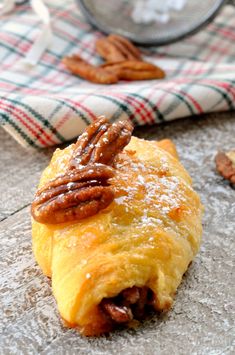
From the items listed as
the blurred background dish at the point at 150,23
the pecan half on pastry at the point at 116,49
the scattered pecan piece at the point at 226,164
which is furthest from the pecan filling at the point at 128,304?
the blurred background dish at the point at 150,23

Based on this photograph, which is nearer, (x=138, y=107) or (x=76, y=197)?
(x=76, y=197)

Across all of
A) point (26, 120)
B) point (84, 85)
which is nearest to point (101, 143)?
point (26, 120)

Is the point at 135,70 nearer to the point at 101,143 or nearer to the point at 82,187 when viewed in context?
the point at 101,143

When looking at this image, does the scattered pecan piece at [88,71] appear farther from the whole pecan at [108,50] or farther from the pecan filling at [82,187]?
the pecan filling at [82,187]

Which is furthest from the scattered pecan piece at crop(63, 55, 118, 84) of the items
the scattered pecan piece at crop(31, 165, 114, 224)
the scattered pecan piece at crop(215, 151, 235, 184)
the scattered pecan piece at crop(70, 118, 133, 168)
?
the scattered pecan piece at crop(31, 165, 114, 224)

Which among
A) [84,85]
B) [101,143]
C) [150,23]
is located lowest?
[150,23]

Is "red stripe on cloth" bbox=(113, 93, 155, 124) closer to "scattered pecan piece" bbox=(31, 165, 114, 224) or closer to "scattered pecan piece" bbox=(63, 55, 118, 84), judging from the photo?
"scattered pecan piece" bbox=(63, 55, 118, 84)

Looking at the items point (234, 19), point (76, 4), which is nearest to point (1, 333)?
point (76, 4)
